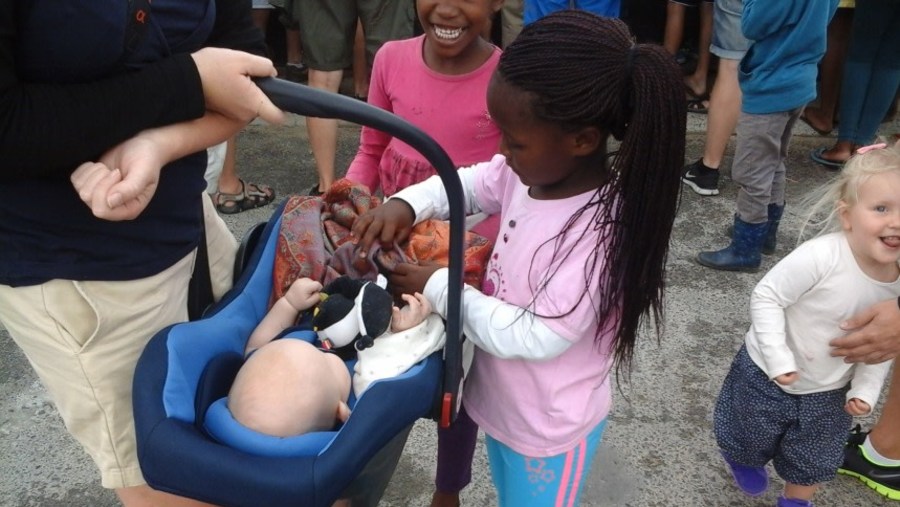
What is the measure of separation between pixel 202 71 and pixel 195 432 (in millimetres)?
563

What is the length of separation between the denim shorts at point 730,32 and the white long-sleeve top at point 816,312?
243 cm

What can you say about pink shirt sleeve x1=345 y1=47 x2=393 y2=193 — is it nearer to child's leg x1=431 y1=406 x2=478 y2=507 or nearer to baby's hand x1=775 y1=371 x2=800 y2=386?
child's leg x1=431 y1=406 x2=478 y2=507

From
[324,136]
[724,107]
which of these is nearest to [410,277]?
[324,136]

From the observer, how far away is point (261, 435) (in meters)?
1.21

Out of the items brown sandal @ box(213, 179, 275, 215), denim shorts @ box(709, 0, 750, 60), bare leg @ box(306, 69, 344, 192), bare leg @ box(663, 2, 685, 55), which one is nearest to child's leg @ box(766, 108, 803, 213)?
denim shorts @ box(709, 0, 750, 60)

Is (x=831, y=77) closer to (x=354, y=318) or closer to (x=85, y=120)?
(x=354, y=318)

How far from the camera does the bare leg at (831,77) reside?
4934mm

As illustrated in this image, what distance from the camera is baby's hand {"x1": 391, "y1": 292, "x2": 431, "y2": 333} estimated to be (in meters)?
1.47

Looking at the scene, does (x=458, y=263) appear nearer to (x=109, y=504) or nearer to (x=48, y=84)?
(x=48, y=84)

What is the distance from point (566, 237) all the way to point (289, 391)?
1.85 feet

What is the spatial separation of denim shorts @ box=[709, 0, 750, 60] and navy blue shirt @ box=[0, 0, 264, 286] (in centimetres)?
343

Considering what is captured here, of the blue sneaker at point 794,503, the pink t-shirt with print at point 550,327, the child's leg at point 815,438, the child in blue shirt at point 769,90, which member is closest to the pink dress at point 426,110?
the pink t-shirt with print at point 550,327

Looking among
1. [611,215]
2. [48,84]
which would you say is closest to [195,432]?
[48,84]

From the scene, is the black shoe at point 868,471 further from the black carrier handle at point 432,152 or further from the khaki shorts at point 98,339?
the khaki shorts at point 98,339
